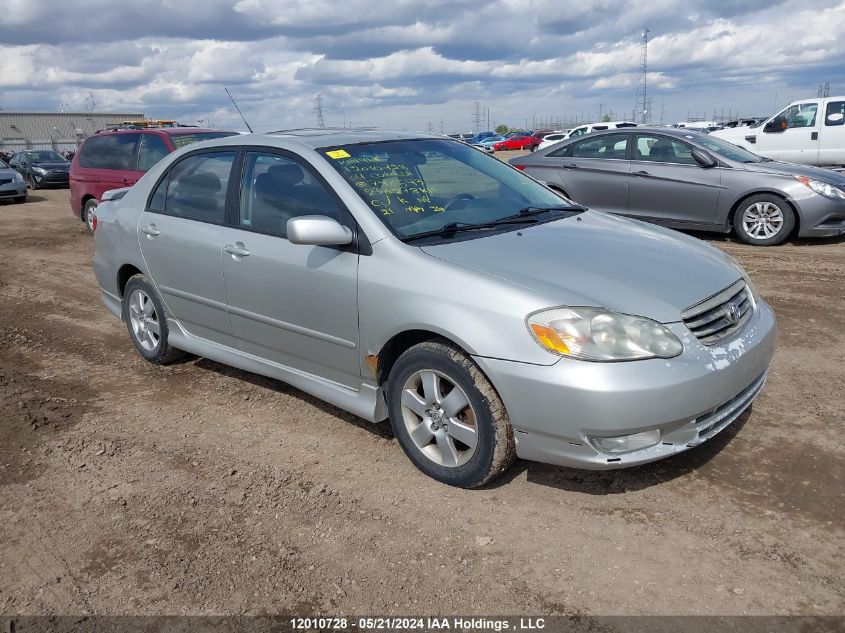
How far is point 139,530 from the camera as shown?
125 inches

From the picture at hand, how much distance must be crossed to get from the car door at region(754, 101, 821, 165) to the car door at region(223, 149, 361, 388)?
510 inches

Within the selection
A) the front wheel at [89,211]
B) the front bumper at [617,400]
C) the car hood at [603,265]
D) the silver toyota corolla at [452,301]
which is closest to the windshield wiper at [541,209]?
the silver toyota corolla at [452,301]

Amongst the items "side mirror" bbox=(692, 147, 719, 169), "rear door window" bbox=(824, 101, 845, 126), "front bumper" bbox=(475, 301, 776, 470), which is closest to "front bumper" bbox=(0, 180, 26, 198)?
"side mirror" bbox=(692, 147, 719, 169)

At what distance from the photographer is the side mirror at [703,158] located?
895cm

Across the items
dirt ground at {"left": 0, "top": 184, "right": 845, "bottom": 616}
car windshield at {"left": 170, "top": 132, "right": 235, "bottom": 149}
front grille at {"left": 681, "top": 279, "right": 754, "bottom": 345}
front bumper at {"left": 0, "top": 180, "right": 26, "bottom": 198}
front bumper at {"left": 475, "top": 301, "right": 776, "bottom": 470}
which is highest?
car windshield at {"left": 170, "top": 132, "right": 235, "bottom": 149}

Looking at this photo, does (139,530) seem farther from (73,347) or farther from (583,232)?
(73,347)

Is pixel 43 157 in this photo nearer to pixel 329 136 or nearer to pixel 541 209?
pixel 329 136

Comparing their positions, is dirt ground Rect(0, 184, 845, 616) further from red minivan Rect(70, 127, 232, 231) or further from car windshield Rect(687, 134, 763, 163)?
red minivan Rect(70, 127, 232, 231)

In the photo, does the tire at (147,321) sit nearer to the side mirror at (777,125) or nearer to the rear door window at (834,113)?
the side mirror at (777,125)

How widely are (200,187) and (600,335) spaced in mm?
2889

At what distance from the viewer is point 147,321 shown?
5.18 meters

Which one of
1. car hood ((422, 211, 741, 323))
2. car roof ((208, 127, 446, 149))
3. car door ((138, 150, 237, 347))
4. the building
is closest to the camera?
car hood ((422, 211, 741, 323))

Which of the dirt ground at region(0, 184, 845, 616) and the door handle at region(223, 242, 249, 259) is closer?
the dirt ground at region(0, 184, 845, 616)

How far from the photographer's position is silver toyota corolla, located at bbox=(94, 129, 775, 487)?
2.94 m
